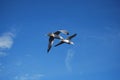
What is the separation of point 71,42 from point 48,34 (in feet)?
24.7

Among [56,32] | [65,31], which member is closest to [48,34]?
[56,32]

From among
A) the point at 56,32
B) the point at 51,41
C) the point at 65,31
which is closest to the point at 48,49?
the point at 51,41

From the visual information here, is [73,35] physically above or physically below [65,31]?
above

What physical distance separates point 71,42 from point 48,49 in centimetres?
666

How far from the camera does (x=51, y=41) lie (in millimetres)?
50312

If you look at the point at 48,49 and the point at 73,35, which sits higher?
the point at 73,35

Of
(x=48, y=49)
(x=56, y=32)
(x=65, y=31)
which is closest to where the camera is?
(x=65, y=31)

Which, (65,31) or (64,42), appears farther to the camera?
(64,42)

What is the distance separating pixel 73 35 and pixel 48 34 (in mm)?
7963

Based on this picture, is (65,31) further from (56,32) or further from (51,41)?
(51,41)

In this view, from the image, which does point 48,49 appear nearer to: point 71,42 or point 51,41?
point 51,41

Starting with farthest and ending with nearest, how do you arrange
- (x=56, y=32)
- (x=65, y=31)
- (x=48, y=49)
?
(x=48, y=49) → (x=56, y=32) → (x=65, y=31)

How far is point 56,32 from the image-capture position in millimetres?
46844

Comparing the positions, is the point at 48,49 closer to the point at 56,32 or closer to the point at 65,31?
the point at 56,32
